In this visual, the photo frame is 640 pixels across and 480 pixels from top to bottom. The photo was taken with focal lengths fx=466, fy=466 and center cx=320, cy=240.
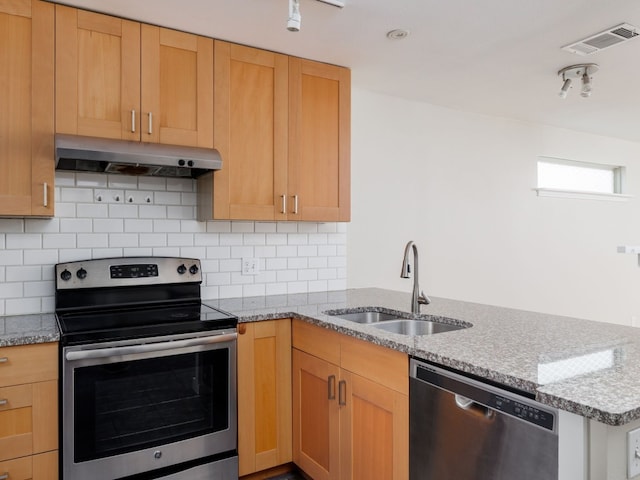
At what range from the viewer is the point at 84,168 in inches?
90.7

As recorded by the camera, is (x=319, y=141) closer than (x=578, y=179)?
Yes

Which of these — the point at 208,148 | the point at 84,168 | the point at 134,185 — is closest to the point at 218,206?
the point at 208,148

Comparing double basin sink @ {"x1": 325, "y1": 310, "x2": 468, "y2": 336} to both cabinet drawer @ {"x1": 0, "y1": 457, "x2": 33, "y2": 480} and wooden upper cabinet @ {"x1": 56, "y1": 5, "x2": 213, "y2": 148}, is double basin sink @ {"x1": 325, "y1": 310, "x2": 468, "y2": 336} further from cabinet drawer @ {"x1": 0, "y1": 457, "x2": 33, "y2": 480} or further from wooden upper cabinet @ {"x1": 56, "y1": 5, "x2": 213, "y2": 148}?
cabinet drawer @ {"x1": 0, "y1": 457, "x2": 33, "y2": 480}

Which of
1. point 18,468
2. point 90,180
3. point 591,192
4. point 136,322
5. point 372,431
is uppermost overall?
point 591,192

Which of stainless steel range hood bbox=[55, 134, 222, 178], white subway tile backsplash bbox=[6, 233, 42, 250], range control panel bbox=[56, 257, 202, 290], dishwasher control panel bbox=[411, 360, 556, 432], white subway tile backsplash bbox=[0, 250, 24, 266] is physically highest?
stainless steel range hood bbox=[55, 134, 222, 178]

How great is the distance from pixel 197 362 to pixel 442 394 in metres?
1.11

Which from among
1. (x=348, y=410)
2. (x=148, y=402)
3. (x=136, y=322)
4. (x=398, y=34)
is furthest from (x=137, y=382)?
(x=398, y=34)

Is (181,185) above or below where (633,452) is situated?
above

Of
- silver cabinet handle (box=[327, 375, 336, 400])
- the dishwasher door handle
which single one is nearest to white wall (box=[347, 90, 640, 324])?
silver cabinet handle (box=[327, 375, 336, 400])

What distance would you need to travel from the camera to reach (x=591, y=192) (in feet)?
15.1

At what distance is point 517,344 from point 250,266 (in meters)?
1.67

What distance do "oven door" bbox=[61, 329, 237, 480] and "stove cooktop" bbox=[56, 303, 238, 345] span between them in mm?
32

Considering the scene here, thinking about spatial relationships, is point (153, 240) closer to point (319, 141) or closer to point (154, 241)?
point (154, 241)

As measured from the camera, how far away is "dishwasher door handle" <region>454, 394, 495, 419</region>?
134cm
